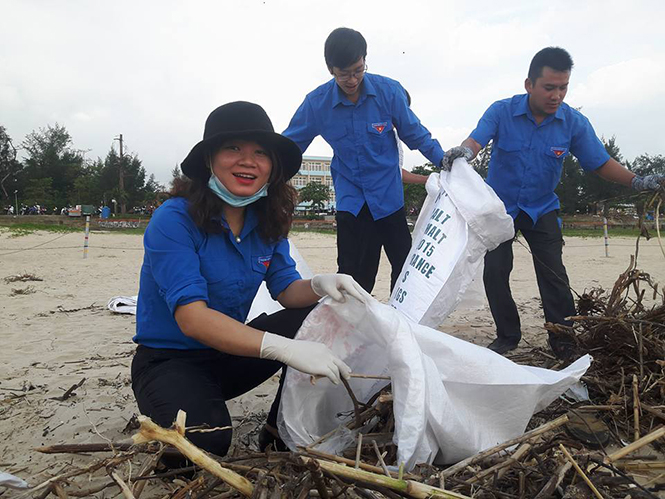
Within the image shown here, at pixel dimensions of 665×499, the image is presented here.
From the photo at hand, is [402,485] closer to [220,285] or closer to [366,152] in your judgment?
[220,285]

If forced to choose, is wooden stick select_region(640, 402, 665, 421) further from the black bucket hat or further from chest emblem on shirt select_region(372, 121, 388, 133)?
chest emblem on shirt select_region(372, 121, 388, 133)

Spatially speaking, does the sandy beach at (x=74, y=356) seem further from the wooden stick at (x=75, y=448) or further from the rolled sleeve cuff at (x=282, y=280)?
the rolled sleeve cuff at (x=282, y=280)

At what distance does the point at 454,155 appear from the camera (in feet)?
8.69

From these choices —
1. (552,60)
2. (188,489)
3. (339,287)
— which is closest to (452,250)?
(339,287)

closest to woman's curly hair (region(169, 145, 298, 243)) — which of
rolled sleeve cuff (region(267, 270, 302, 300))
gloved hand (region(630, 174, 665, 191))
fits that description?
rolled sleeve cuff (region(267, 270, 302, 300))

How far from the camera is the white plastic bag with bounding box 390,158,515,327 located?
2.31 metres

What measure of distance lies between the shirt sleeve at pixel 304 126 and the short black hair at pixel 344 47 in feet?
1.34

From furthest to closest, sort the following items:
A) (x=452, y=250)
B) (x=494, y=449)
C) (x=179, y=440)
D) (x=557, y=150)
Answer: (x=557, y=150)
(x=452, y=250)
(x=494, y=449)
(x=179, y=440)

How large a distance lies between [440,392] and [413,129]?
2.02 m

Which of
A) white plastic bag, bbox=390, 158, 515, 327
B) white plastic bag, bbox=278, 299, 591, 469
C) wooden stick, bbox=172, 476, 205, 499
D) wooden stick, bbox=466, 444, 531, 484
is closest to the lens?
wooden stick, bbox=172, 476, 205, 499

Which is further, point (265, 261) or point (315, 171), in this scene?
point (315, 171)

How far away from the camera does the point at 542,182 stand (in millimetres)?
2955

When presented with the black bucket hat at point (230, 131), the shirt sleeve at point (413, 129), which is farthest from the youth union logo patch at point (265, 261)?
the shirt sleeve at point (413, 129)

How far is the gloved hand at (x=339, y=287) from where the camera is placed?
1.62 m
